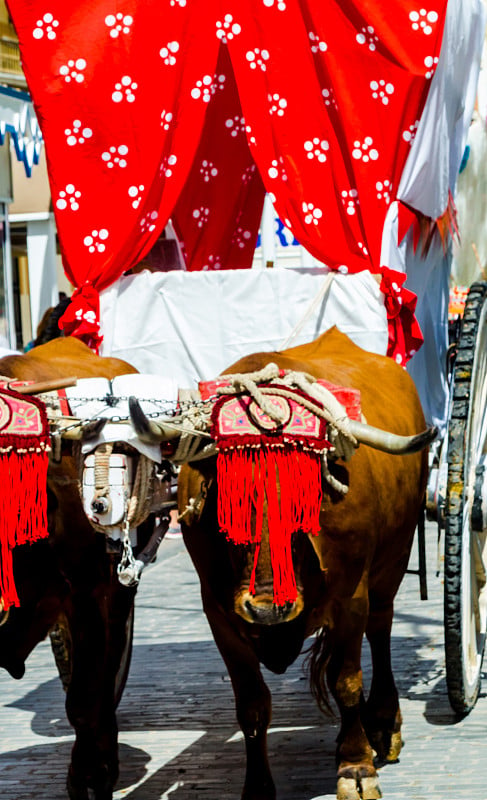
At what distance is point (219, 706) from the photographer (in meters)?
6.11

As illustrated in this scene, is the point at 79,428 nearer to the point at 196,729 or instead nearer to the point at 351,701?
the point at 351,701

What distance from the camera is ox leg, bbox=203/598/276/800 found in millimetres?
4531

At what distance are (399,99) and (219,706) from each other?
9.83 feet

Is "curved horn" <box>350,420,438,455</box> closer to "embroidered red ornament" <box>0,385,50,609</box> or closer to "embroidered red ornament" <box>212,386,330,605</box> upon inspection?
"embroidered red ornament" <box>212,386,330,605</box>

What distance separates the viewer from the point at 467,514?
528 centimetres

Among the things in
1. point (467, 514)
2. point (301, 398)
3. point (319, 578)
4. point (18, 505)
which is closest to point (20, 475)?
point (18, 505)

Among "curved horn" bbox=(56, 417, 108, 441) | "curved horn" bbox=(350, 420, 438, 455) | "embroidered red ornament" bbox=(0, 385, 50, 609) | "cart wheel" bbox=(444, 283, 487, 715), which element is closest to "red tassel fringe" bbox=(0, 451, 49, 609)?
"embroidered red ornament" bbox=(0, 385, 50, 609)

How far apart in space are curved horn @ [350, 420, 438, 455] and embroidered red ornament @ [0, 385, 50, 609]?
1.04 metres

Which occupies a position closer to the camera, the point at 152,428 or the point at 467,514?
the point at 152,428

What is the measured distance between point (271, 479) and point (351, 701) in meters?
1.00

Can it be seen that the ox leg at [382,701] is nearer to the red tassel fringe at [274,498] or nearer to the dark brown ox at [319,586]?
the dark brown ox at [319,586]

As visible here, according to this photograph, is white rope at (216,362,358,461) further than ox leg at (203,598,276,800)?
No

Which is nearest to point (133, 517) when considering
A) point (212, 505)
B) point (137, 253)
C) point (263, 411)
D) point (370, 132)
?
point (212, 505)

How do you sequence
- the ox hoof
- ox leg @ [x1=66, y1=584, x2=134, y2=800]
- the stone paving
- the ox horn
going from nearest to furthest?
the ox horn
the ox hoof
ox leg @ [x1=66, y1=584, x2=134, y2=800]
the stone paving
